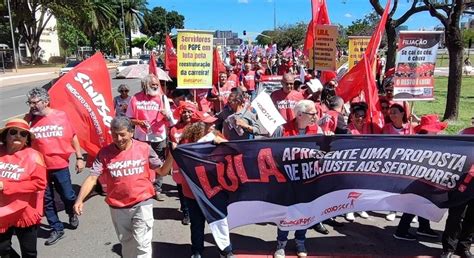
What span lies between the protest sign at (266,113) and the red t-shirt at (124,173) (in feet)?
6.42

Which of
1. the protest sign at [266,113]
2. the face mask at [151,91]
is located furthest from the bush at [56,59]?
the protest sign at [266,113]

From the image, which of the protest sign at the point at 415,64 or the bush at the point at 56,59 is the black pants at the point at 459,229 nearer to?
the protest sign at the point at 415,64

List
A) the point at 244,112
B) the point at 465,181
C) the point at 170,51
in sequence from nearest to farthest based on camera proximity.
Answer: the point at 465,181 < the point at 244,112 < the point at 170,51

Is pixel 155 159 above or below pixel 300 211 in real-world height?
above

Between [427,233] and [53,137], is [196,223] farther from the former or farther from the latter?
[427,233]

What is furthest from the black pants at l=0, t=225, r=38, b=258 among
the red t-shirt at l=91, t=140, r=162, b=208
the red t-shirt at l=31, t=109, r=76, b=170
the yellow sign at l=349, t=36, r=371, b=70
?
the yellow sign at l=349, t=36, r=371, b=70

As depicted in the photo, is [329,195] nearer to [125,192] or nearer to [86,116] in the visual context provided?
[125,192]

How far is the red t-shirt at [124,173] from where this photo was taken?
3.83 metres

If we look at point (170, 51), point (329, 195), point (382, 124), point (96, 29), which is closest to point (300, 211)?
point (329, 195)

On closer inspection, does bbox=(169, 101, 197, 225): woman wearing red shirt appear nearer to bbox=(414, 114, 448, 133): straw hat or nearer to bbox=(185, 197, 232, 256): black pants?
bbox=(185, 197, 232, 256): black pants

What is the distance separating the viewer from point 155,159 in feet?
13.1

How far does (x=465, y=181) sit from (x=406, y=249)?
1070mm

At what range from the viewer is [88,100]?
5.56m

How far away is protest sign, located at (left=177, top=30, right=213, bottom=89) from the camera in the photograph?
22.3 feet
